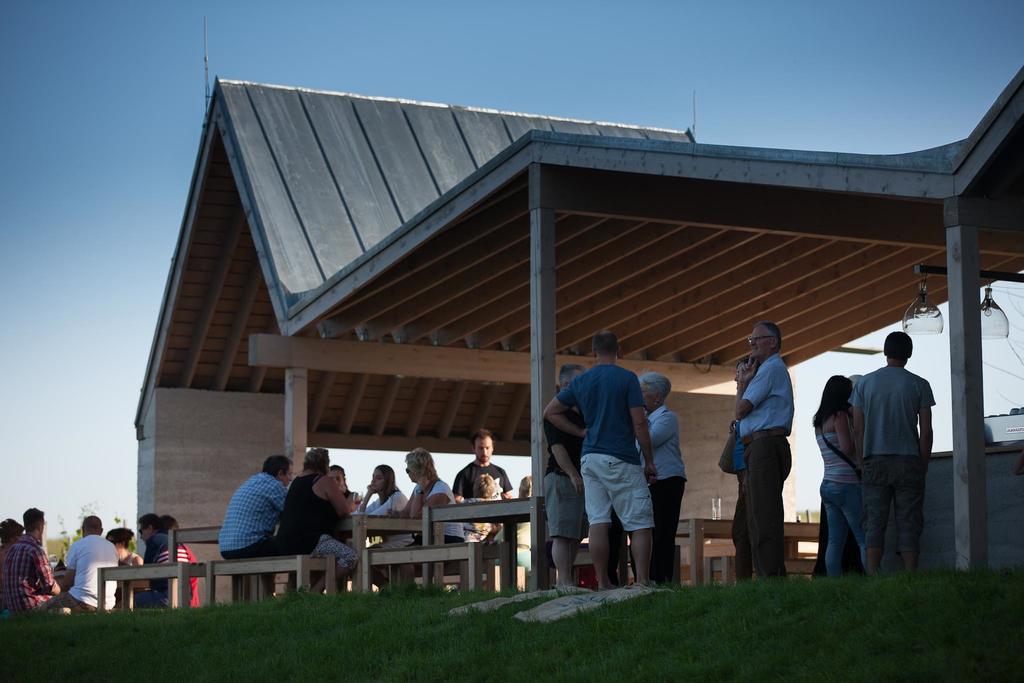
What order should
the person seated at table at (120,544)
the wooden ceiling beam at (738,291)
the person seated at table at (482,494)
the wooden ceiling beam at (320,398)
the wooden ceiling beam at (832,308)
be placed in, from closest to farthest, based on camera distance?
the person seated at table at (482,494), the person seated at table at (120,544), the wooden ceiling beam at (738,291), the wooden ceiling beam at (832,308), the wooden ceiling beam at (320,398)

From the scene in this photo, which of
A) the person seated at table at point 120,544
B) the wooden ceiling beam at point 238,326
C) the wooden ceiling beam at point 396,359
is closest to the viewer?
the person seated at table at point 120,544

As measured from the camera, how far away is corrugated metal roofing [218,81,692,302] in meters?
17.0

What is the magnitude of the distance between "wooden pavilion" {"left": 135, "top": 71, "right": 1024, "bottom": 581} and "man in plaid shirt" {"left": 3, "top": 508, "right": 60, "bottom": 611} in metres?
4.08

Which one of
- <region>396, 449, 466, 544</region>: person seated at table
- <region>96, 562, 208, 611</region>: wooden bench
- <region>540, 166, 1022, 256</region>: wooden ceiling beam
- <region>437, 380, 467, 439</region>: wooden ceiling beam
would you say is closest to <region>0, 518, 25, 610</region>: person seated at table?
<region>96, 562, 208, 611</region>: wooden bench

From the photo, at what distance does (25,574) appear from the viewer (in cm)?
1261

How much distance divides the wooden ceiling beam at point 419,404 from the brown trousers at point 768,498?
11613mm

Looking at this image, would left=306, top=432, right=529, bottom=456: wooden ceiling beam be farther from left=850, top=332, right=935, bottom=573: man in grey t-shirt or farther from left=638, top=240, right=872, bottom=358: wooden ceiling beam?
left=850, top=332, right=935, bottom=573: man in grey t-shirt

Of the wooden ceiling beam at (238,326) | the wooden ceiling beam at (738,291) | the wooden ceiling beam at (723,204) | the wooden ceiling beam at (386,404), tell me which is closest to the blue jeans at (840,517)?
the wooden ceiling beam at (723,204)

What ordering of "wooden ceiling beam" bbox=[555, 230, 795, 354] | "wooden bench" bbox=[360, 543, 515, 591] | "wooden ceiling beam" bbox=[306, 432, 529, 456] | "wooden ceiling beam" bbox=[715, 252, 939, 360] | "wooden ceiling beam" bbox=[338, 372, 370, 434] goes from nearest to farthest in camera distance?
1. "wooden bench" bbox=[360, 543, 515, 591]
2. "wooden ceiling beam" bbox=[555, 230, 795, 354]
3. "wooden ceiling beam" bbox=[715, 252, 939, 360]
4. "wooden ceiling beam" bbox=[338, 372, 370, 434]
5. "wooden ceiling beam" bbox=[306, 432, 529, 456]

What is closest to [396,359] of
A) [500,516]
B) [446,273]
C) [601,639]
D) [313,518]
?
[446,273]

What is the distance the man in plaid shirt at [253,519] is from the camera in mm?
11969

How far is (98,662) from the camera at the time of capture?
9.77 m

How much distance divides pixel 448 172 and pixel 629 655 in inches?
504

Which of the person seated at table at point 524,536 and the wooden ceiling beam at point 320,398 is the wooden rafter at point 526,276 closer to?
the person seated at table at point 524,536
